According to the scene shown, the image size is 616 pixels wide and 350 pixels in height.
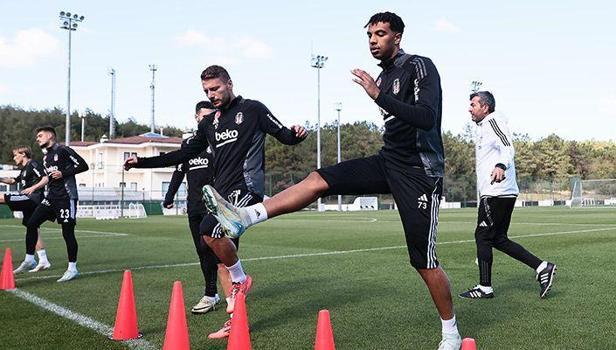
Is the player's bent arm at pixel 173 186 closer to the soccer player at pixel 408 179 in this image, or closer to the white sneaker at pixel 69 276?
the white sneaker at pixel 69 276

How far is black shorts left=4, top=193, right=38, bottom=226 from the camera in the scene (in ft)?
31.2

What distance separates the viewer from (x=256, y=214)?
14.0 feet

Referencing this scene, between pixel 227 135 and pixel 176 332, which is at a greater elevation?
pixel 227 135

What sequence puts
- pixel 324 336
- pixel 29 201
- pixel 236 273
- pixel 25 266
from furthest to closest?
pixel 29 201 → pixel 25 266 → pixel 236 273 → pixel 324 336

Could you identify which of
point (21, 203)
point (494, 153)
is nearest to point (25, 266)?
point (21, 203)

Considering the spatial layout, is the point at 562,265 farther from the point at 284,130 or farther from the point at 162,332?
the point at 162,332

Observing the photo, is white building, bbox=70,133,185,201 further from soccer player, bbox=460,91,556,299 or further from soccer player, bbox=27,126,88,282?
soccer player, bbox=460,91,556,299

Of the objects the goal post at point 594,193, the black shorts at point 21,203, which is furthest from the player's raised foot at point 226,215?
the goal post at point 594,193

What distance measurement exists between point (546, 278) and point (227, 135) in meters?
3.70

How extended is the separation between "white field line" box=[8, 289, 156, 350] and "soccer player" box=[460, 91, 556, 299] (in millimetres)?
3690

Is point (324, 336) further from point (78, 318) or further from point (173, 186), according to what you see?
point (173, 186)

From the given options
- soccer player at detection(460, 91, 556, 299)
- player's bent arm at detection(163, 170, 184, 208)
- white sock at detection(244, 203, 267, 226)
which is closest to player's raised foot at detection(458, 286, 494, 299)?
soccer player at detection(460, 91, 556, 299)

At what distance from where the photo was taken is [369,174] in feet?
14.7

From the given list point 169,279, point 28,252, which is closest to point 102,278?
point 169,279
